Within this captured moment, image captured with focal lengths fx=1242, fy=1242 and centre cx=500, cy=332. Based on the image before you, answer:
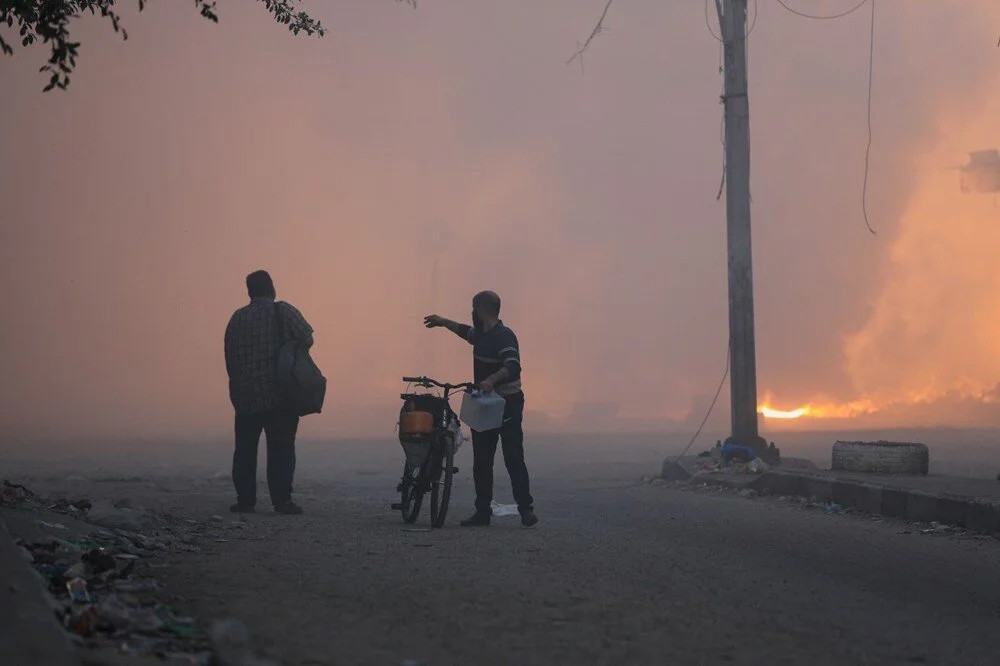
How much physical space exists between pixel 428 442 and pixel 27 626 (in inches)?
245

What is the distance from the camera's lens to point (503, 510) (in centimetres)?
1260

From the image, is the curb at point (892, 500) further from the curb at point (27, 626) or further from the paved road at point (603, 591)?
the curb at point (27, 626)

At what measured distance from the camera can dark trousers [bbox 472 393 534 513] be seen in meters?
10.4

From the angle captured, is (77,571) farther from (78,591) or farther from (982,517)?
(982,517)

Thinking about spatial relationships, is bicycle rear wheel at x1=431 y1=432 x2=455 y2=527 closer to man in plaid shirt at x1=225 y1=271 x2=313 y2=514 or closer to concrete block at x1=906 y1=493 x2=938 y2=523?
man in plaid shirt at x1=225 y1=271 x2=313 y2=514

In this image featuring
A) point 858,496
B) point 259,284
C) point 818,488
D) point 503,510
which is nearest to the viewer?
point 259,284

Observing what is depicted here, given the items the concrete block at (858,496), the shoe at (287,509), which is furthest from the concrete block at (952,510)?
the shoe at (287,509)

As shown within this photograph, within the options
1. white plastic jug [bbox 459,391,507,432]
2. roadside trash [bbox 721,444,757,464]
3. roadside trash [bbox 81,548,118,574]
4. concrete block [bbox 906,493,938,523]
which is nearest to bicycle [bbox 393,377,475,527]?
white plastic jug [bbox 459,391,507,432]

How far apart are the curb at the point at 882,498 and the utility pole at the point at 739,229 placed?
55.6 inches

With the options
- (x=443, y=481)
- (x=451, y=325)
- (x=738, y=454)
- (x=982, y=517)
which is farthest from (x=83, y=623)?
(x=738, y=454)

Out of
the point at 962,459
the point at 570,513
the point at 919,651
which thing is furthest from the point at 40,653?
the point at 962,459

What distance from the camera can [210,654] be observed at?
15.3 ft

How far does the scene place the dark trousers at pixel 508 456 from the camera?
10414mm

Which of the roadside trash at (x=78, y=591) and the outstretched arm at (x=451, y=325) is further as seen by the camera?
the outstretched arm at (x=451, y=325)
